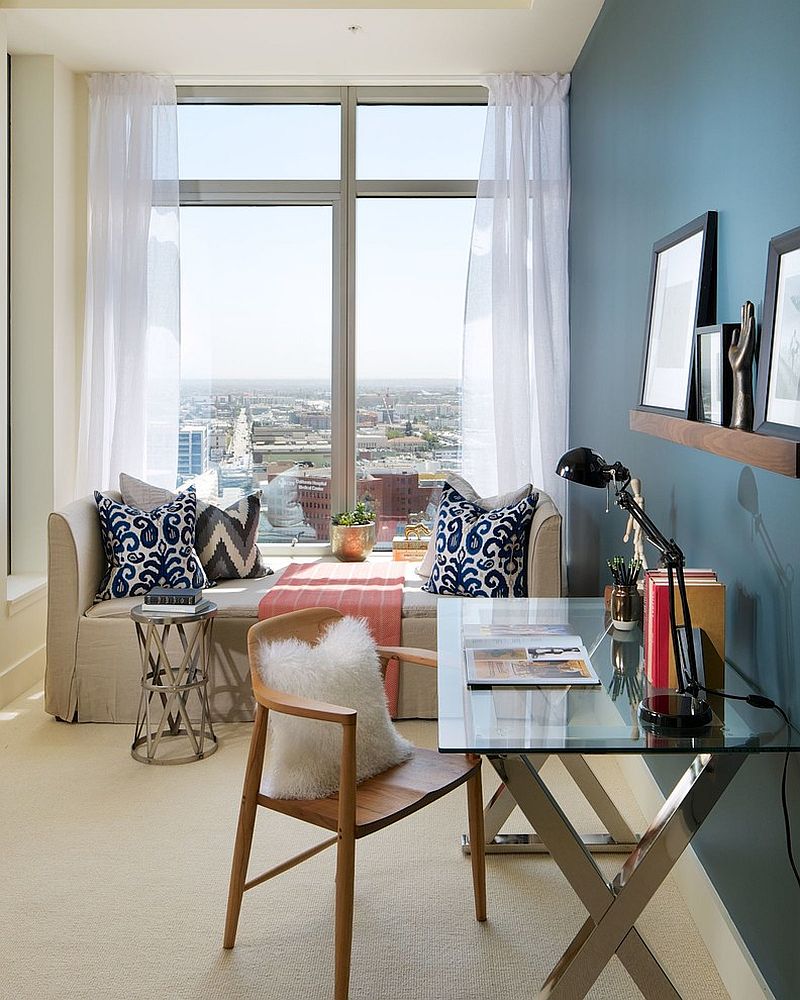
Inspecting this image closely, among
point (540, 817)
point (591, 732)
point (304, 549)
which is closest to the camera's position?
point (591, 732)

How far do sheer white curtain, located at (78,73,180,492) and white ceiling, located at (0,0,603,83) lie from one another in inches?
7.4

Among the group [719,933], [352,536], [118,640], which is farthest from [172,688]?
[719,933]

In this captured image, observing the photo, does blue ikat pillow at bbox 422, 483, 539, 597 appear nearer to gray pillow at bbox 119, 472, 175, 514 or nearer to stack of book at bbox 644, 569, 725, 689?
gray pillow at bbox 119, 472, 175, 514

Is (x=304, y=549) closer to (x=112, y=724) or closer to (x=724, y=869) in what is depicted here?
(x=112, y=724)

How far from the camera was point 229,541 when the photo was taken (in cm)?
448

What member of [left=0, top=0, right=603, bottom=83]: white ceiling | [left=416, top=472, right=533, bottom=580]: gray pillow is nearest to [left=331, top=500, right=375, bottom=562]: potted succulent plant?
[left=416, top=472, right=533, bottom=580]: gray pillow

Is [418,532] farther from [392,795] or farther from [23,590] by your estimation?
[392,795]

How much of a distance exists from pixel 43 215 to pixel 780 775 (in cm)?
392

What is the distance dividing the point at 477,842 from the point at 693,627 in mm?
795

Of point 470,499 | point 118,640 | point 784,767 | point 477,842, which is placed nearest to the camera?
point 784,767

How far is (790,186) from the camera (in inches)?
76.4

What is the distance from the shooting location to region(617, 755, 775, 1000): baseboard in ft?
6.90

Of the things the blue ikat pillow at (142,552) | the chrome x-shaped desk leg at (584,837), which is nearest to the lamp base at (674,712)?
the chrome x-shaped desk leg at (584,837)

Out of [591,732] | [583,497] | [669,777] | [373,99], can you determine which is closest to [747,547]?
[591,732]
